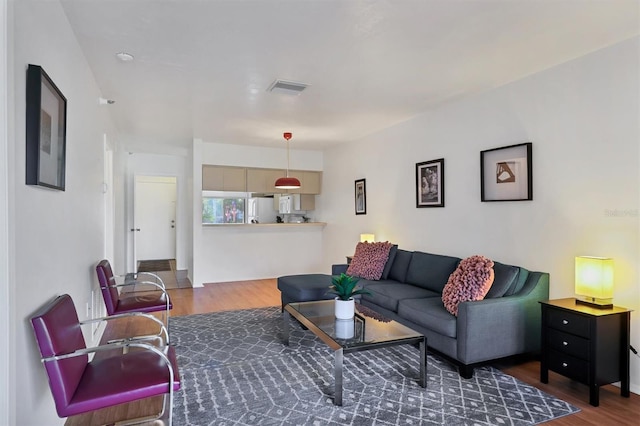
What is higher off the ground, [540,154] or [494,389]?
[540,154]

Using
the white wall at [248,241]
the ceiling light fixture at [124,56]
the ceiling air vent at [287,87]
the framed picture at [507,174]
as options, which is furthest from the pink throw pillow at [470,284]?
the white wall at [248,241]

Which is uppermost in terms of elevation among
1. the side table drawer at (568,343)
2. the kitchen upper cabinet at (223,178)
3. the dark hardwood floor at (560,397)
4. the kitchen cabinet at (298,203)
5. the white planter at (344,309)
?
the kitchen upper cabinet at (223,178)

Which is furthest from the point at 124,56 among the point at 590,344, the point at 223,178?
the point at 590,344

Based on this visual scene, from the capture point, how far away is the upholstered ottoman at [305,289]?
404 cm

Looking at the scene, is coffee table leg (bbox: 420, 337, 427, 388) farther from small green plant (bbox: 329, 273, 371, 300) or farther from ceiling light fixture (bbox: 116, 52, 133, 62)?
ceiling light fixture (bbox: 116, 52, 133, 62)

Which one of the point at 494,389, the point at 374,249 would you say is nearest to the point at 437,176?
the point at 374,249

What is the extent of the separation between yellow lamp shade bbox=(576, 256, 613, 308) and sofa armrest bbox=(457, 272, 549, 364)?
1.42 feet

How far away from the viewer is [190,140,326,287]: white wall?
20.8ft

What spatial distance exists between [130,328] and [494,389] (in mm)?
3648

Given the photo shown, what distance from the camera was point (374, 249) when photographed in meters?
4.74

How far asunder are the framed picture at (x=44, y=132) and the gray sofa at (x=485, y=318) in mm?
2761

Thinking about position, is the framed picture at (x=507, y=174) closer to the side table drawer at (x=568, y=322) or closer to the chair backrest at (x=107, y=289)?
the side table drawer at (x=568, y=322)

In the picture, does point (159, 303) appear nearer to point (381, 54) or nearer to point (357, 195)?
point (381, 54)

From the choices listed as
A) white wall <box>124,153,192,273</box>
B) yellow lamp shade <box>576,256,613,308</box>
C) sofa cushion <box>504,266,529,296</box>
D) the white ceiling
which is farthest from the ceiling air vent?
white wall <box>124,153,192,273</box>
